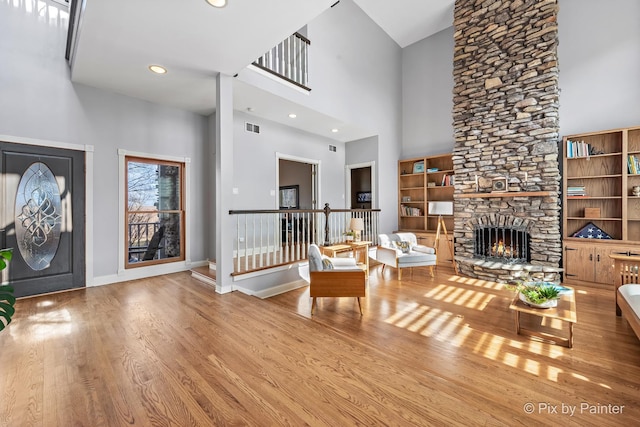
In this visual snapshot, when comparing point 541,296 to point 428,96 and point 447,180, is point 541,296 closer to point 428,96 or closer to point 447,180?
point 447,180

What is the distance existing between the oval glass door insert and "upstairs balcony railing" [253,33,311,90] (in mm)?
3613

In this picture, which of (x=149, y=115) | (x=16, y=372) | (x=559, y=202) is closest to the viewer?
(x=16, y=372)

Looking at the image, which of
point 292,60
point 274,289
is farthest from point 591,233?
point 292,60

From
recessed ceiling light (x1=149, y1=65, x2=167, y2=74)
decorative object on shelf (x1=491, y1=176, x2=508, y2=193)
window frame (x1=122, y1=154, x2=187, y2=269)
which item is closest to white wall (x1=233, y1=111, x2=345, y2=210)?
window frame (x1=122, y1=154, x2=187, y2=269)

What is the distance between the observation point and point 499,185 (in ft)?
17.4

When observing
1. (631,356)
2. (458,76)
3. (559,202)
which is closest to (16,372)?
(631,356)

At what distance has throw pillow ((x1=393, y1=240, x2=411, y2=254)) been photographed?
17.9ft

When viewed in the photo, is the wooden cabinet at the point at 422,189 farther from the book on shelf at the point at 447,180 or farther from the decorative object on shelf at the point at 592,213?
the decorative object on shelf at the point at 592,213

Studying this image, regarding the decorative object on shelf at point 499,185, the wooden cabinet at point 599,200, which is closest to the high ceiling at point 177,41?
the decorative object on shelf at point 499,185

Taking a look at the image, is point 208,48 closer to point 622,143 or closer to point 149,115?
point 149,115

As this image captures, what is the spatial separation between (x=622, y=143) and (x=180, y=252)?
7.76 metres

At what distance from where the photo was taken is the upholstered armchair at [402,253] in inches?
198

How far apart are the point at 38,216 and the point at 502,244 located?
7.70m

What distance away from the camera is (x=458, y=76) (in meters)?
5.91
